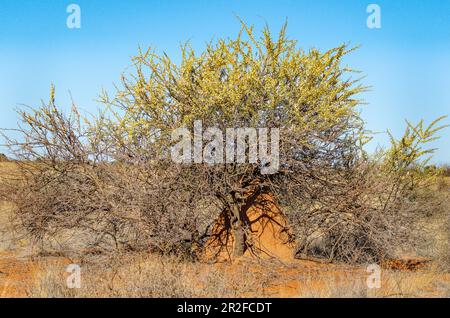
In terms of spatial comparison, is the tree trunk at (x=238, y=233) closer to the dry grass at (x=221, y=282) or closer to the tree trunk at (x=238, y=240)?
the tree trunk at (x=238, y=240)

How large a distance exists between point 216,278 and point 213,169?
7.51ft

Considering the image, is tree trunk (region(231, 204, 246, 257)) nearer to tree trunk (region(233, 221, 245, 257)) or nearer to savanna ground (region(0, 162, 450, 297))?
tree trunk (region(233, 221, 245, 257))

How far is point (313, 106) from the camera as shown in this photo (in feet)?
33.7

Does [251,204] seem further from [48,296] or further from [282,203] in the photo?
[48,296]

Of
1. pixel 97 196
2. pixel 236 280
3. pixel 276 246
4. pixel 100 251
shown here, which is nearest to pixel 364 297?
pixel 236 280

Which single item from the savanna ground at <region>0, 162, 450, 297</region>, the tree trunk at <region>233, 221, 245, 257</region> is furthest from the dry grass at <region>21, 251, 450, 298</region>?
the tree trunk at <region>233, 221, 245, 257</region>

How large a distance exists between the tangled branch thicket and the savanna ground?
21.1 inches

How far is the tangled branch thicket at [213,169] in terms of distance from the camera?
32.7ft

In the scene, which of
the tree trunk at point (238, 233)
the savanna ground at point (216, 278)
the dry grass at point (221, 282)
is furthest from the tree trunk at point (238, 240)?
the dry grass at point (221, 282)

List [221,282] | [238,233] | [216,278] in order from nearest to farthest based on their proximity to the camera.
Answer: [221,282], [216,278], [238,233]

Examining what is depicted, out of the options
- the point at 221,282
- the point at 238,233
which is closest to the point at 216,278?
the point at 221,282

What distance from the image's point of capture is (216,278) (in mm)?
8438

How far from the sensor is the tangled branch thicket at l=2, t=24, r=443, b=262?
9.98 m

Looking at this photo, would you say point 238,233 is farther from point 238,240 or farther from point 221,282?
point 221,282
